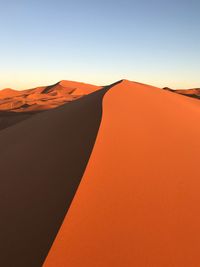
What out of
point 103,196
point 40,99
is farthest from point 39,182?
point 40,99

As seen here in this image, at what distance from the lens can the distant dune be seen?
8.99 ft

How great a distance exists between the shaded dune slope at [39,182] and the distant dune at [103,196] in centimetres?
1

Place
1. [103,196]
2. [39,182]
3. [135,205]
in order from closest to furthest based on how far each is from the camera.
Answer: [135,205] < [103,196] < [39,182]

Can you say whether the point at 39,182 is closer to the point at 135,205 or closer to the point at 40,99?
the point at 135,205

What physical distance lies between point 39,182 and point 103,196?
3.35ft

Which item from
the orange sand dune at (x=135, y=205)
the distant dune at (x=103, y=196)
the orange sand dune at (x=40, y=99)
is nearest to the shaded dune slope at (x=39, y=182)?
the distant dune at (x=103, y=196)

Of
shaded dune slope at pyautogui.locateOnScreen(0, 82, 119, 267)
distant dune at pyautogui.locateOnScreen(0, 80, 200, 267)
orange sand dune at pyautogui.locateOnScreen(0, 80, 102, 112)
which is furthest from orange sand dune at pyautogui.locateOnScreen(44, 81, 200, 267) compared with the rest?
orange sand dune at pyautogui.locateOnScreen(0, 80, 102, 112)

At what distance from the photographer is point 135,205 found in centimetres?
334

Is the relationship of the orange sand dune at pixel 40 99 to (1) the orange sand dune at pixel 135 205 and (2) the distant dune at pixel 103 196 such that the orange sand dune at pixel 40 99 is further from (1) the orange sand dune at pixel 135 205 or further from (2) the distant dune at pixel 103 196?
(1) the orange sand dune at pixel 135 205

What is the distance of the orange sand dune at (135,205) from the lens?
269 centimetres

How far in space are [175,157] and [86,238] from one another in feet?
7.31

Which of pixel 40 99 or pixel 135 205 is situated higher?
pixel 135 205

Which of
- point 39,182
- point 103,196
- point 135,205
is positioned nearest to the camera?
point 135,205

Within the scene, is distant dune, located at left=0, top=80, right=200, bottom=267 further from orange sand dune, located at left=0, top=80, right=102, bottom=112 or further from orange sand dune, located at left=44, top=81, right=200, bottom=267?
orange sand dune, located at left=0, top=80, right=102, bottom=112
